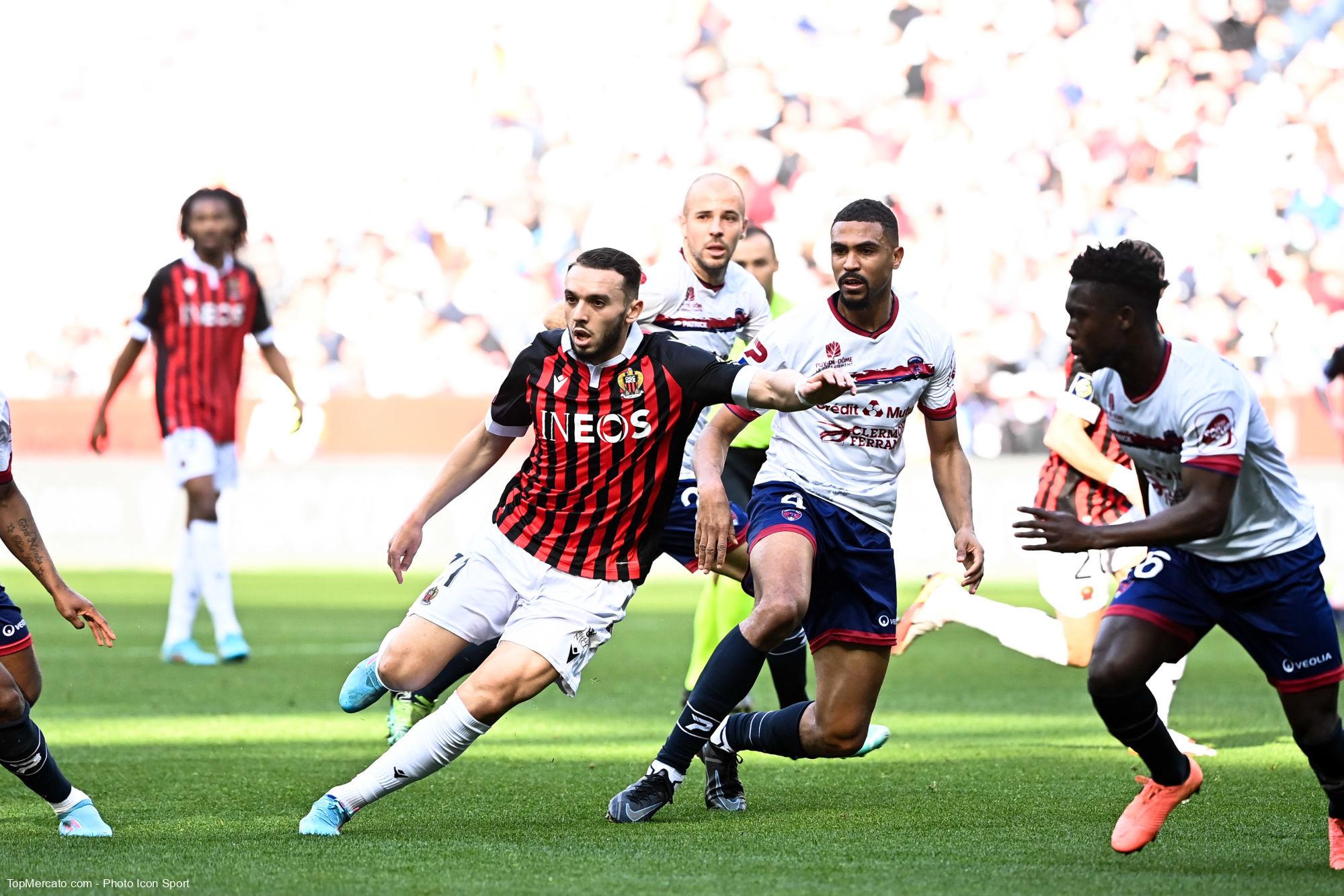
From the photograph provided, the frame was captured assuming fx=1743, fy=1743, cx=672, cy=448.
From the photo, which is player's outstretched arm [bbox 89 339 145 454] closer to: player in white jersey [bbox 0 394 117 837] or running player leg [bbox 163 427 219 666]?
running player leg [bbox 163 427 219 666]

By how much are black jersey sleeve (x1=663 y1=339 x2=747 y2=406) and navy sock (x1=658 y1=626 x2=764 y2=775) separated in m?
0.81

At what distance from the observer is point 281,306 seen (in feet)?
70.6

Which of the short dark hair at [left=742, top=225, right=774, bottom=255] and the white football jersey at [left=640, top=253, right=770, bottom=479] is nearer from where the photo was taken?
the white football jersey at [left=640, top=253, right=770, bottom=479]

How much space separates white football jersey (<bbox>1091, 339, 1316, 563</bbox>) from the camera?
4.70m

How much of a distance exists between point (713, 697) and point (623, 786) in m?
1.01

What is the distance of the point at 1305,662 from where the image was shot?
4.91 m

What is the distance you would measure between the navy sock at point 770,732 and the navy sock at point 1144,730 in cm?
113

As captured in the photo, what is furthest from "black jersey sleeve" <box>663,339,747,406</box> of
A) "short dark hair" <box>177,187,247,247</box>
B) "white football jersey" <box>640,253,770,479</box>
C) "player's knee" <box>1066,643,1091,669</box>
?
"short dark hair" <box>177,187,247,247</box>

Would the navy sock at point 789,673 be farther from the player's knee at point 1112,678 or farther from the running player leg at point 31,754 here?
the running player leg at point 31,754

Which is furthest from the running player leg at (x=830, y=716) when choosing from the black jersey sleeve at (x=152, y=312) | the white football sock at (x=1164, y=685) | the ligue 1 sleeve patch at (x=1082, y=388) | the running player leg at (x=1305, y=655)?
the black jersey sleeve at (x=152, y=312)

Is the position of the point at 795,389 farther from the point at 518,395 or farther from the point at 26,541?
the point at 26,541

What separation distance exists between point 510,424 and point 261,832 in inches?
59.2

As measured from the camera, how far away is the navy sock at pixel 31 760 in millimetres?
5043

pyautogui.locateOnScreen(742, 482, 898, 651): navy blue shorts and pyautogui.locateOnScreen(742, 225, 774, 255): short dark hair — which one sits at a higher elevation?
pyautogui.locateOnScreen(742, 225, 774, 255): short dark hair
